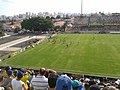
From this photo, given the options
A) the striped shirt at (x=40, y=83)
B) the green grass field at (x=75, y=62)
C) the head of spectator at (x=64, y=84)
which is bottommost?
the green grass field at (x=75, y=62)

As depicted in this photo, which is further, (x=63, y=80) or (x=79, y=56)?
(x=79, y=56)

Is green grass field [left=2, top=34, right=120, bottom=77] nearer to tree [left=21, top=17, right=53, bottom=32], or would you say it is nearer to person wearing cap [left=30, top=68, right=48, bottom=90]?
person wearing cap [left=30, top=68, right=48, bottom=90]

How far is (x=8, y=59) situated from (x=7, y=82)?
3128 centimetres

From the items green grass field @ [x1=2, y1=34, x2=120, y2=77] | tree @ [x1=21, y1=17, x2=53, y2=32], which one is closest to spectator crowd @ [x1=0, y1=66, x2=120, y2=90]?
green grass field @ [x1=2, y1=34, x2=120, y2=77]

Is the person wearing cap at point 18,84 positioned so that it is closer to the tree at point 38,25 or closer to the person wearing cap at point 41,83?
the person wearing cap at point 41,83

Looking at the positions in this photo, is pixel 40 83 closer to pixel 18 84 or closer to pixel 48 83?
pixel 48 83

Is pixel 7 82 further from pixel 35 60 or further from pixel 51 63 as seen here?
pixel 35 60

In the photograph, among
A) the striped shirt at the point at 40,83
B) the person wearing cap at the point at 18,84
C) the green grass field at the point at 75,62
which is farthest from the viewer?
the green grass field at the point at 75,62

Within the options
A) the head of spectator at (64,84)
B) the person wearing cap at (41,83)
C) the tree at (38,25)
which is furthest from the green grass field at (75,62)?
the tree at (38,25)

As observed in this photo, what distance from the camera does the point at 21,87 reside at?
7523 mm

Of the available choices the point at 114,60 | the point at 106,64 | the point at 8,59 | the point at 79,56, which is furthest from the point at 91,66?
the point at 8,59

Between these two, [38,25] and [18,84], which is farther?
[38,25]

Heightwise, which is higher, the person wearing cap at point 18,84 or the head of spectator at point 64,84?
the head of spectator at point 64,84

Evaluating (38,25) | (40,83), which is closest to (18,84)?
(40,83)
